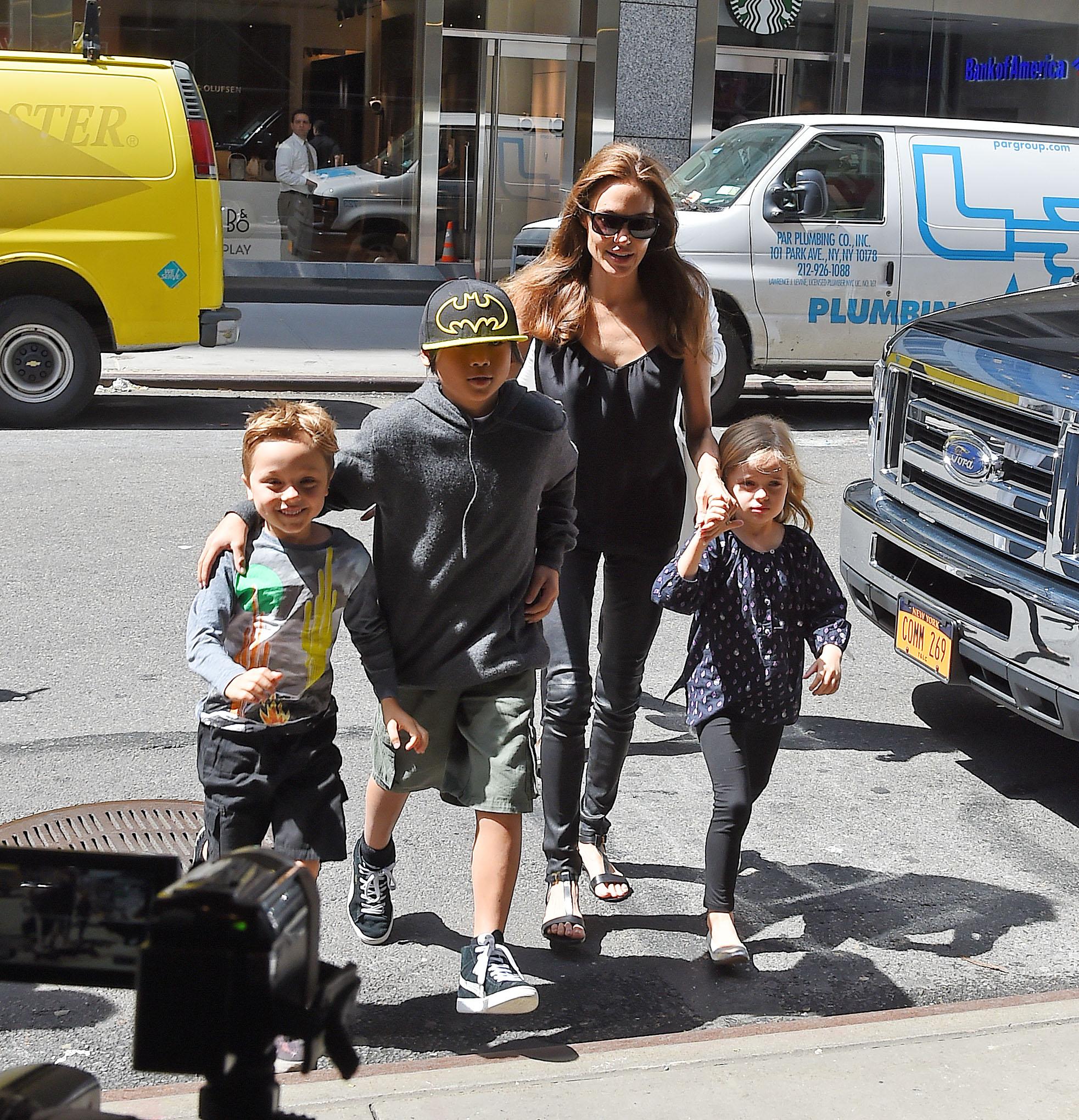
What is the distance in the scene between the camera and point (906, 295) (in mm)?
11414

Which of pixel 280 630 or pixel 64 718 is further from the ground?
pixel 280 630

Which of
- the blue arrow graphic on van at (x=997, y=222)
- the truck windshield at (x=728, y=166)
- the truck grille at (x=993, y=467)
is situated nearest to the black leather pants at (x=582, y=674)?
the truck grille at (x=993, y=467)

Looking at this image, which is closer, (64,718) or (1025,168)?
(64,718)

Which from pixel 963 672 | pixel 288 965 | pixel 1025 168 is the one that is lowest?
pixel 963 672

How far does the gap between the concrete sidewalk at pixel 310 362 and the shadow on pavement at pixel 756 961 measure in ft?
28.2

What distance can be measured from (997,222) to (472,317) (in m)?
9.24

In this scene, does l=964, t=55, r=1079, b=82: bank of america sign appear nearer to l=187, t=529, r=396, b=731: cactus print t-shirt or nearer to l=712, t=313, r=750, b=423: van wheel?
l=712, t=313, r=750, b=423: van wheel

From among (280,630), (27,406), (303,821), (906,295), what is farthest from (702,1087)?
(906,295)

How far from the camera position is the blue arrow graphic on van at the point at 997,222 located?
11273mm

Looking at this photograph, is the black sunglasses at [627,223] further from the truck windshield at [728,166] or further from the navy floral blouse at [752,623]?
the truck windshield at [728,166]

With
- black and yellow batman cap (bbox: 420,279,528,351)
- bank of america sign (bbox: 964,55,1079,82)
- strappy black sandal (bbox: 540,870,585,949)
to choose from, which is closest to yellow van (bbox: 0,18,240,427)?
strappy black sandal (bbox: 540,870,585,949)

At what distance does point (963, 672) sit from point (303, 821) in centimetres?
233

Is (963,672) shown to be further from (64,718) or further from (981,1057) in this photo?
(64,718)

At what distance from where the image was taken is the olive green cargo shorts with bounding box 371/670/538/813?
3309 mm
